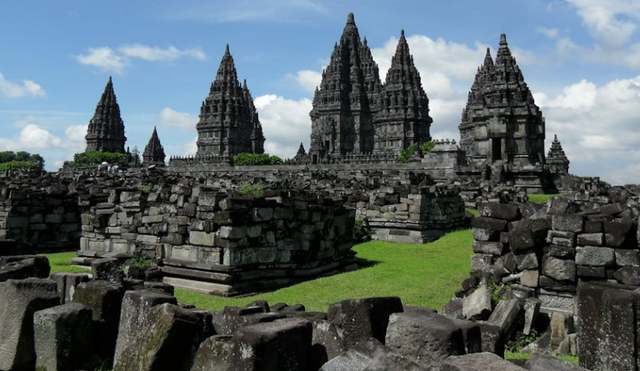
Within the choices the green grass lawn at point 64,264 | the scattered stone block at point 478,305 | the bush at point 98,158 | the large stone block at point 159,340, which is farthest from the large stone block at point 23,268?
the bush at point 98,158

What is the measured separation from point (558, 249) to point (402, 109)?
65.3m

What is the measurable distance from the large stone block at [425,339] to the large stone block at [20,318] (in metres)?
3.29

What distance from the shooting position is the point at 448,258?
42.2ft

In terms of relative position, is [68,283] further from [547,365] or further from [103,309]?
[547,365]

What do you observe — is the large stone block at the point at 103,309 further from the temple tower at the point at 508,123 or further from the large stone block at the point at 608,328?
the temple tower at the point at 508,123

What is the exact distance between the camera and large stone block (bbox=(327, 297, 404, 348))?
13.7ft

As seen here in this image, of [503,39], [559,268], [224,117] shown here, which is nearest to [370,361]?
[559,268]

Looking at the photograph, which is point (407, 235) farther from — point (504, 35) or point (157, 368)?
point (504, 35)

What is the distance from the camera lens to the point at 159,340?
4.11m

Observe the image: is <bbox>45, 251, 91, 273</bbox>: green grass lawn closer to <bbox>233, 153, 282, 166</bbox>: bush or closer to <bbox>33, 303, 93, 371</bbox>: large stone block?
<bbox>33, 303, 93, 371</bbox>: large stone block

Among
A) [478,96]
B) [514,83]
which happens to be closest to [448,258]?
[514,83]

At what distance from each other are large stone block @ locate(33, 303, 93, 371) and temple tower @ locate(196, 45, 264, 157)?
73.7 m

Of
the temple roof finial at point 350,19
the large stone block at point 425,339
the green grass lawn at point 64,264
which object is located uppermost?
the temple roof finial at point 350,19

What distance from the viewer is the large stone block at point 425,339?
3.61m
